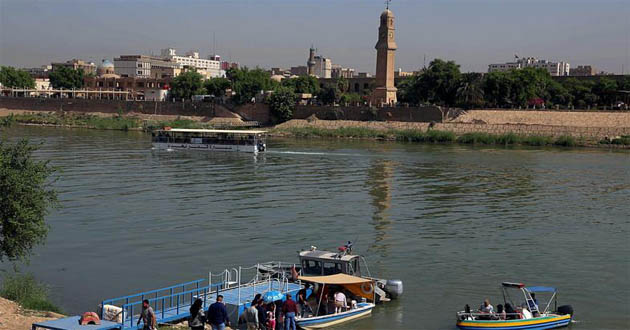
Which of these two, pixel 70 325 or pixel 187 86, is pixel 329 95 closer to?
pixel 187 86

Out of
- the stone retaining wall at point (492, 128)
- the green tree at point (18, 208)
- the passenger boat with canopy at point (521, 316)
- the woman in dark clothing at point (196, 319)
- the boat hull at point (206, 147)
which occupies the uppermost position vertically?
the stone retaining wall at point (492, 128)

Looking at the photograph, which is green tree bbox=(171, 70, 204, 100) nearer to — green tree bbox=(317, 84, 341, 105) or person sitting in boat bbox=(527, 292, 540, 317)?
green tree bbox=(317, 84, 341, 105)

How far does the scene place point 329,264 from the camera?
67.0 ft

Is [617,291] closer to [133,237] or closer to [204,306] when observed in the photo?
Answer: [204,306]

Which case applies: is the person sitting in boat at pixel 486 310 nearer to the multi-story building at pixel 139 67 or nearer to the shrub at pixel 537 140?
the shrub at pixel 537 140

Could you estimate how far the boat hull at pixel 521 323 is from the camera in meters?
17.5

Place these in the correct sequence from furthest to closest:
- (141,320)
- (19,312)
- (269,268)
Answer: (269,268)
(19,312)
(141,320)

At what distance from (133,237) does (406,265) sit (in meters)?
9.57

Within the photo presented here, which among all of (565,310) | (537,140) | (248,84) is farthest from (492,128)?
(565,310)

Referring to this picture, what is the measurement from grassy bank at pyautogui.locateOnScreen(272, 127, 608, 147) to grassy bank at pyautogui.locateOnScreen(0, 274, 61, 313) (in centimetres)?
5755

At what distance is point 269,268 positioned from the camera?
67.3 feet

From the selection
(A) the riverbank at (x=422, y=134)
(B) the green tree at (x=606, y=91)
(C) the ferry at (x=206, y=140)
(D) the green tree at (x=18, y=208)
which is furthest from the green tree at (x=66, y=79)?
(D) the green tree at (x=18, y=208)

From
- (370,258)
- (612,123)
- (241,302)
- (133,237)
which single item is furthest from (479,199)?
(612,123)

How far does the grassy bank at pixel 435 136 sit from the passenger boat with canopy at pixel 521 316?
53.2 m
